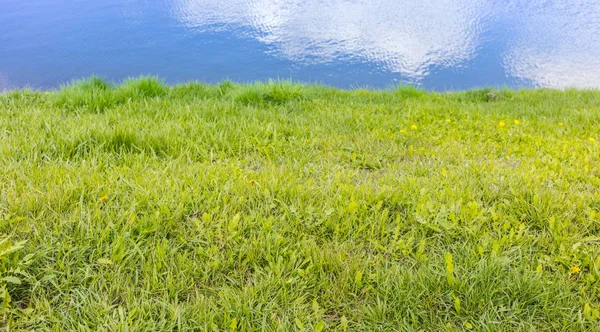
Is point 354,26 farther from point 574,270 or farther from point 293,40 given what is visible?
point 574,270

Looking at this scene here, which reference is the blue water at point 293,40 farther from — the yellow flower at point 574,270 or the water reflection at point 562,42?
the yellow flower at point 574,270

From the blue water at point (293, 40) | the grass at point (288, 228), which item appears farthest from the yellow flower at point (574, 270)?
the blue water at point (293, 40)

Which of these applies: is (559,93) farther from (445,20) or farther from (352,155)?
(445,20)

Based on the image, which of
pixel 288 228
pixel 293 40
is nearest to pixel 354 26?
pixel 293 40

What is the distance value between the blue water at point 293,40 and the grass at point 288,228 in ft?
13.2

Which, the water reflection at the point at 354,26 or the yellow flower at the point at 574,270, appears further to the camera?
the water reflection at the point at 354,26

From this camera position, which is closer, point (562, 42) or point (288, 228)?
point (288, 228)

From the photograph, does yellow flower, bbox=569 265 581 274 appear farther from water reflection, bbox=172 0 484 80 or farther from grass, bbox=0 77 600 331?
water reflection, bbox=172 0 484 80

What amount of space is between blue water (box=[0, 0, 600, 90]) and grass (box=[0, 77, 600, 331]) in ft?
13.2

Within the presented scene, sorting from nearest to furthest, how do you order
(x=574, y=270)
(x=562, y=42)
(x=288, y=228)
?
(x=574, y=270) < (x=288, y=228) < (x=562, y=42)

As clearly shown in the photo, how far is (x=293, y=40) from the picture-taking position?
329 inches

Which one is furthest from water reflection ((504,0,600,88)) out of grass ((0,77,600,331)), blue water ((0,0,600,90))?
grass ((0,77,600,331))

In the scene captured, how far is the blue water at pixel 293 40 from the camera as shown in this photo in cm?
695

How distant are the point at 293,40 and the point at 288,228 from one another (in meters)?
7.41
